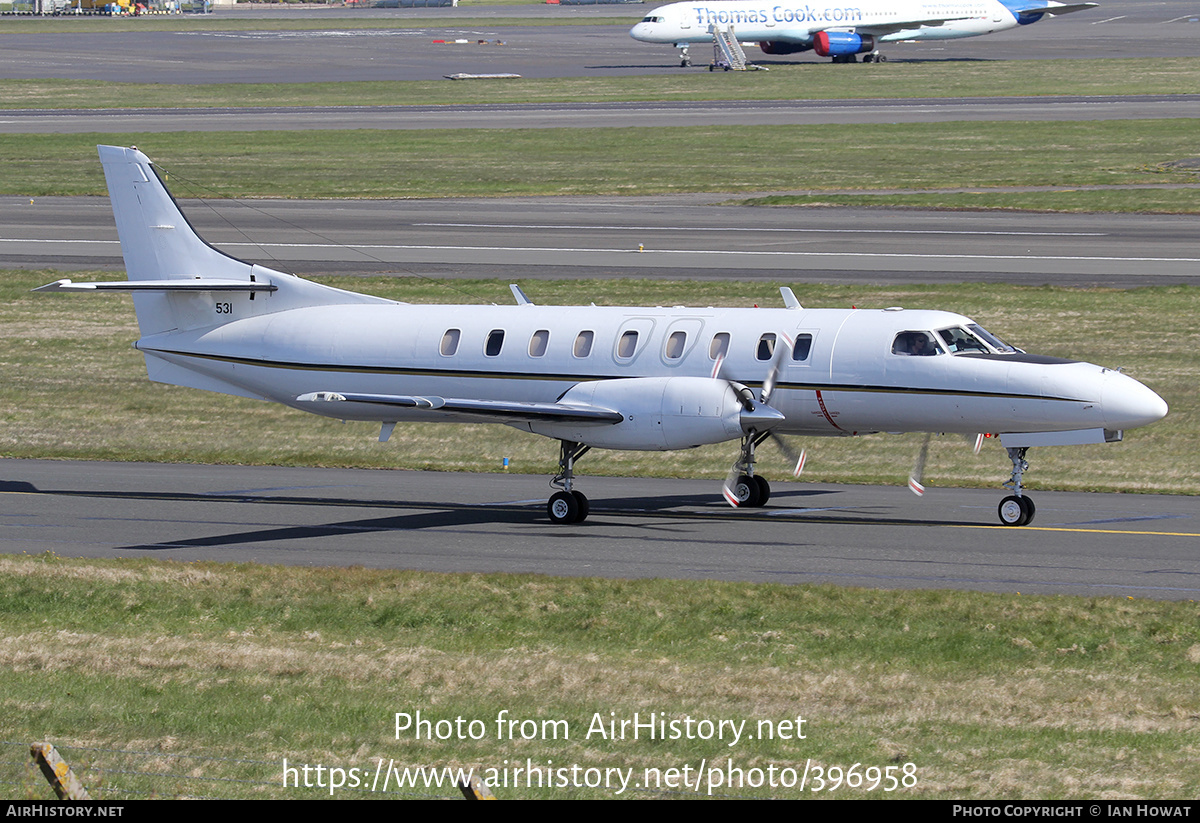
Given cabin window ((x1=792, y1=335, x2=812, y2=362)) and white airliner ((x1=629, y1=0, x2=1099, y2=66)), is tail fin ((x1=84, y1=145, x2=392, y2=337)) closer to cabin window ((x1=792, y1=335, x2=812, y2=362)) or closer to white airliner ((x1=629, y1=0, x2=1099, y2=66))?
cabin window ((x1=792, y1=335, x2=812, y2=362))

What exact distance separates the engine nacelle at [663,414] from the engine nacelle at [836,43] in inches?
3642

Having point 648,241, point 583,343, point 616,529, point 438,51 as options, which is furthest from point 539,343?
point 438,51

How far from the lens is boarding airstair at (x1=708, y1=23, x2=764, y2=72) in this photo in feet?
360

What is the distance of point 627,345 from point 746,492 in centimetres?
339

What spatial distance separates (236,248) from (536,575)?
34.3 metres

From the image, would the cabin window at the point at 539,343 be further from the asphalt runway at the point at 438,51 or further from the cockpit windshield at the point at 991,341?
the asphalt runway at the point at 438,51

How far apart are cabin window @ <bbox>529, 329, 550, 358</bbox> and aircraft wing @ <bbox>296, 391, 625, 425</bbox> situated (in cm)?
113

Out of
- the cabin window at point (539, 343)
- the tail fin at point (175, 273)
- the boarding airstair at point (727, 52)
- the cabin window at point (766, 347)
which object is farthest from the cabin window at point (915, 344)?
the boarding airstair at point (727, 52)

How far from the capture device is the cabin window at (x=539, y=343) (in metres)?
25.1

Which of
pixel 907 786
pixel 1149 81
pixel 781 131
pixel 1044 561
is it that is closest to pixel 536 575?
pixel 1044 561

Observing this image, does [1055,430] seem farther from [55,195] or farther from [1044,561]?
[55,195]

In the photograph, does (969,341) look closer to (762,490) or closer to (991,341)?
(991,341)

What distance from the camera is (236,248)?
51531mm

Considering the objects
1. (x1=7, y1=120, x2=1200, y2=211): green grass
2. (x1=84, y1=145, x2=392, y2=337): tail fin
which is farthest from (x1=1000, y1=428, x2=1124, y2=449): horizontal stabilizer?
(x1=7, y1=120, x2=1200, y2=211): green grass
